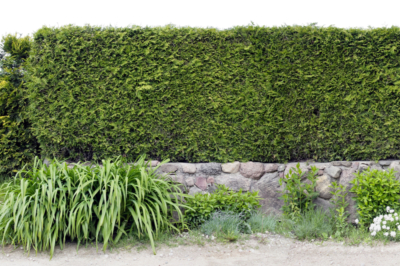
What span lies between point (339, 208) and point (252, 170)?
1.41 meters

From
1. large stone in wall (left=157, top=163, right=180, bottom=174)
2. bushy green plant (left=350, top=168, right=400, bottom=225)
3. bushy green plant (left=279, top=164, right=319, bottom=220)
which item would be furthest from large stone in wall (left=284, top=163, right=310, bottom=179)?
large stone in wall (left=157, top=163, right=180, bottom=174)

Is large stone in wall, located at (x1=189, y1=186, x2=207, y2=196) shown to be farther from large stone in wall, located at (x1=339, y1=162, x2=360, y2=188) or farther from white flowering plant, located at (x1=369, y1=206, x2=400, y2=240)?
white flowering plant, located at (x1=369, y1=206, x2=400, y2=240)

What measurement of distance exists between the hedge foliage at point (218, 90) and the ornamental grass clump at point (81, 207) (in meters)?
1.04

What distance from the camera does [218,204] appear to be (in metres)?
4.17

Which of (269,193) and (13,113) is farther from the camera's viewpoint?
(13,113)

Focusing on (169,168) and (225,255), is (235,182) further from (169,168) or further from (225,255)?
(225,255)

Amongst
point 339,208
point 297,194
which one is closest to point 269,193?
point 297,194

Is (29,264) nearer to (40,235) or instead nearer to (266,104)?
(40,235)

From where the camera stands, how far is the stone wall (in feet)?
15.1

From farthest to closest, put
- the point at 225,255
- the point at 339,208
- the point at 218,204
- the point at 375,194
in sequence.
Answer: the point at 339,208
the point at 218,204
the point at 375,194
the point at 225,255

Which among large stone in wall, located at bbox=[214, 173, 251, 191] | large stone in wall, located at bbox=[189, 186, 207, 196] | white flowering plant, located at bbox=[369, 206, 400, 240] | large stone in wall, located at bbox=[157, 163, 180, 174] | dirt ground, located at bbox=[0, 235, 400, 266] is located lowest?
dirt ground, located at bbox=[0, 235, 400, 266]

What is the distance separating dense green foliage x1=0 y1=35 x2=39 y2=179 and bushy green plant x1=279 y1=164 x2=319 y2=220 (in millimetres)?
4682

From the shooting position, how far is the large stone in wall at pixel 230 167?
4.68 metres

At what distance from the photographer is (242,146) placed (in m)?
4.72
